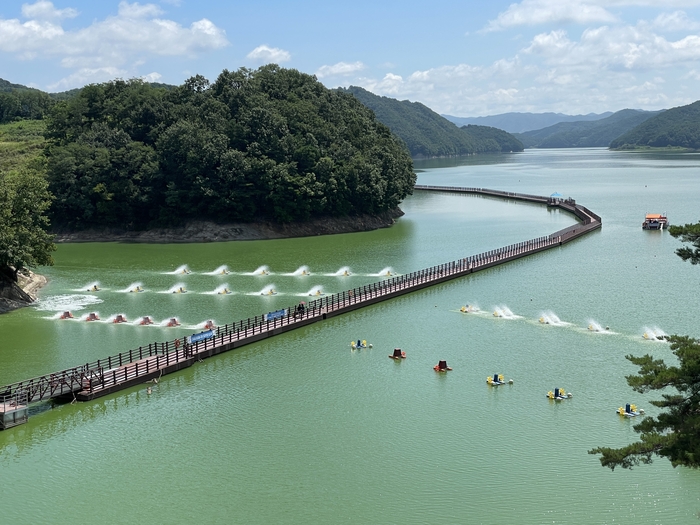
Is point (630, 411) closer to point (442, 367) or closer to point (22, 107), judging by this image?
point (442, 367)

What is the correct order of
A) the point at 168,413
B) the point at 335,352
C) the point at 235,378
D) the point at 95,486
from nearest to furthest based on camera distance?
1. the point at 95,486
2. the point at 168,413
3. the point at 235,378
4. the point at 335,352

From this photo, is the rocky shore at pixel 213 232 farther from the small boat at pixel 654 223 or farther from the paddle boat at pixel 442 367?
the paddle boat at pixel 442 367

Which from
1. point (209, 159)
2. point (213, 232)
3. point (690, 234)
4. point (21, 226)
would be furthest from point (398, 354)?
point (209, 159)

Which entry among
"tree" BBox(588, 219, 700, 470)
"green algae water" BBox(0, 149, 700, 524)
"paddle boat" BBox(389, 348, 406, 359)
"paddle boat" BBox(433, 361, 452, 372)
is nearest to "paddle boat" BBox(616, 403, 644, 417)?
"green algae water" BBox(0, 149, 700, 524)

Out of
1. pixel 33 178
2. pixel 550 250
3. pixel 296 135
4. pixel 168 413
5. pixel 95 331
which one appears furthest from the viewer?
pixel 296 135

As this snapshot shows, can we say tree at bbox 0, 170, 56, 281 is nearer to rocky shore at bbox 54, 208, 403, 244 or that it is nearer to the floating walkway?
the floating walkway

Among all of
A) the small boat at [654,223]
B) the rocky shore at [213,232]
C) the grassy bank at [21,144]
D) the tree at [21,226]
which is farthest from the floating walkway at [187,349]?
the grassy bank at [21,144]

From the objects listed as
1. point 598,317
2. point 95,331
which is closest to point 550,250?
point 598,317

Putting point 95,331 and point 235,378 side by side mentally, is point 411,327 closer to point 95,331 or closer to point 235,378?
point 235,378
